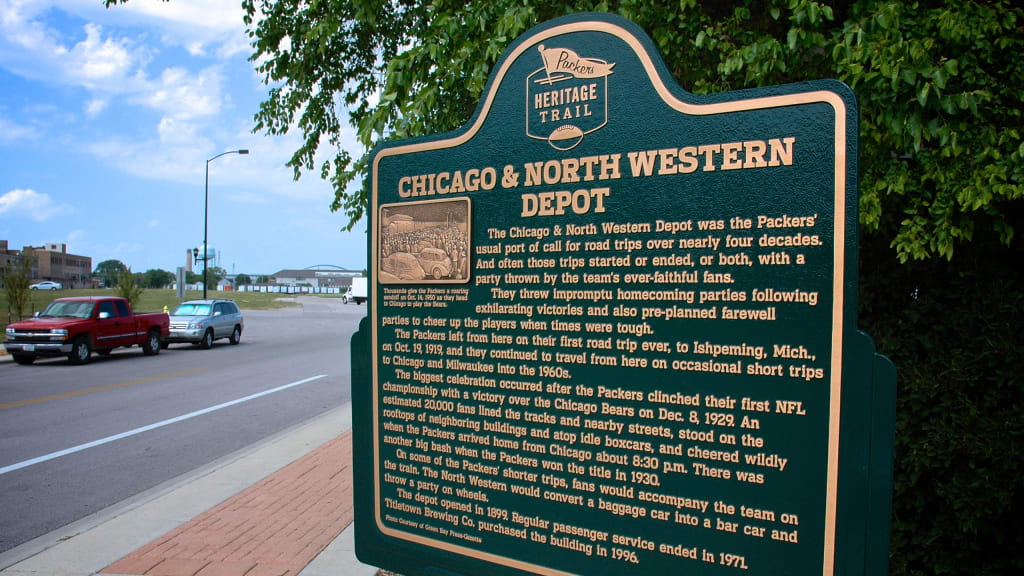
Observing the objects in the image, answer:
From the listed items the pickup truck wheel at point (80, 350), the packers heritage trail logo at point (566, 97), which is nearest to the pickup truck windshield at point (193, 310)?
the pickup truck wheel at point (80, 350)

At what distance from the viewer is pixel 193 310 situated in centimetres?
2094

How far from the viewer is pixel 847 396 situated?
6.08 ft

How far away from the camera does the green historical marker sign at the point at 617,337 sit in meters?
1.90

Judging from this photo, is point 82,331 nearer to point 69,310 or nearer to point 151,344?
point 69,310

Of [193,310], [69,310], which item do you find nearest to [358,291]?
[193,310]

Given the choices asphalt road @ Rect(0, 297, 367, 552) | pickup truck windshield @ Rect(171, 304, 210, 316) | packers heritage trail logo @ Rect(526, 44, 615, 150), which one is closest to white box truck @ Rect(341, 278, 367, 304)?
pickup truck windshield @ Rect(171, 304, 210, 316)

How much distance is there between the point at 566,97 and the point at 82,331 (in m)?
17.2

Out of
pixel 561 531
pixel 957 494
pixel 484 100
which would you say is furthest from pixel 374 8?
pixel 957 494

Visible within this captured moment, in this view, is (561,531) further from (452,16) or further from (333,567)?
(452,16)

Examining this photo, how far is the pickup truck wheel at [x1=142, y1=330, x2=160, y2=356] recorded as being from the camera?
1803 cm

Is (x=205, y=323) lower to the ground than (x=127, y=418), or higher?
higher

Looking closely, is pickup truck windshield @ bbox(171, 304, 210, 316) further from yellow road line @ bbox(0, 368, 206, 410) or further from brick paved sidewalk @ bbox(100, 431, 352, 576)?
brick paved sidewalk @ bbox(100, 431, 352, 576)

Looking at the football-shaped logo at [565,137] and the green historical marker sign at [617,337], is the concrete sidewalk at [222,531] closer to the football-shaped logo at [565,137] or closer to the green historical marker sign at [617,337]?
the green historical marker sign at [617,337]

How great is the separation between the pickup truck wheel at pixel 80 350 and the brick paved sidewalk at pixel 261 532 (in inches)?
479
